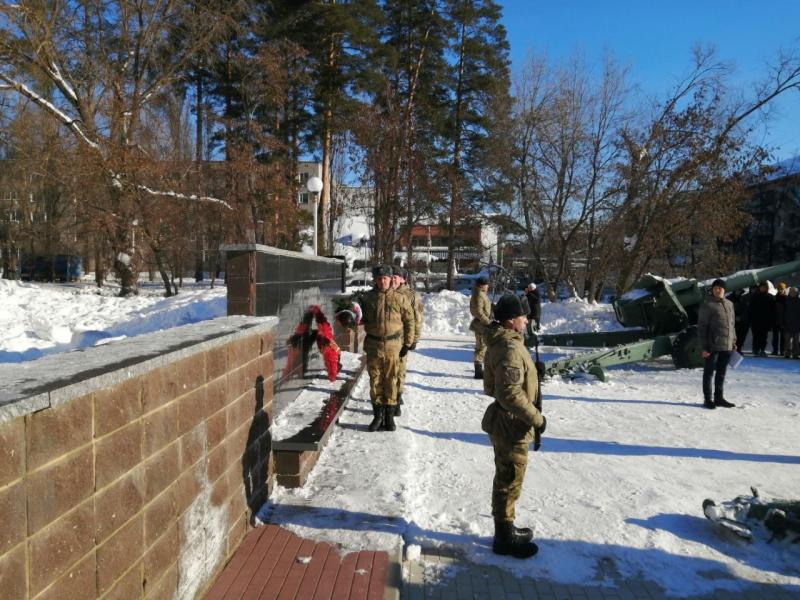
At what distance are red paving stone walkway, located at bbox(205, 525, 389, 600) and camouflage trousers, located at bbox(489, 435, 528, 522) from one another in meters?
0.72

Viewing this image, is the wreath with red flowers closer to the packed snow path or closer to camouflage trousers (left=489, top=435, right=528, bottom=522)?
the packed snow path

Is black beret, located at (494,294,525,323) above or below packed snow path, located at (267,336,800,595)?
above

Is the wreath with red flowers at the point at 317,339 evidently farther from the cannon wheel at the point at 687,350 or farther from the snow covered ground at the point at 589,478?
the cannon wheel at the point at 687,350

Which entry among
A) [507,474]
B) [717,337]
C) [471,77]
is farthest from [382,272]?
[471,77]

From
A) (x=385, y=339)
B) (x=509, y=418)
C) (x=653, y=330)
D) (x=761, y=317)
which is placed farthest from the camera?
(x=761, y=317)

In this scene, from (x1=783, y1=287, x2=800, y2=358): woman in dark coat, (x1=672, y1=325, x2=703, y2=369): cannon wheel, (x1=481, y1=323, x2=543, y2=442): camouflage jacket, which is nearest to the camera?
(x1=481, y1=323, x2=543, y2=442): camouflage jacket

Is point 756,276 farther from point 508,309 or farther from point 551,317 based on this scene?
point 508,309

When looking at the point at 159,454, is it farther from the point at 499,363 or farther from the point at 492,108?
the point at 492,108

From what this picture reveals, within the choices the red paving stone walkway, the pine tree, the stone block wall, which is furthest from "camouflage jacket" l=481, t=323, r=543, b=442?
the pine tree

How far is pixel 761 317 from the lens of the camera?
469 inches

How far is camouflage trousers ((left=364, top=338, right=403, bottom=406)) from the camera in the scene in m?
5.59

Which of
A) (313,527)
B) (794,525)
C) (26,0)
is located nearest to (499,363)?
(313,527)

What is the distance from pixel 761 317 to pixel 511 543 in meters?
10.8

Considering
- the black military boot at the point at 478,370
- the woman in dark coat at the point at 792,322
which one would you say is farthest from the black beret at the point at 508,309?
the woman in dark coat at the point at 792,322
